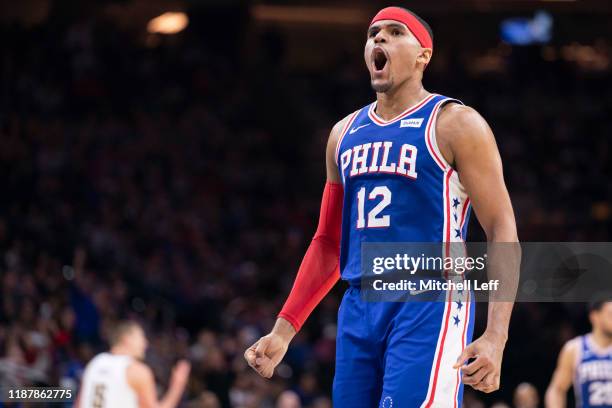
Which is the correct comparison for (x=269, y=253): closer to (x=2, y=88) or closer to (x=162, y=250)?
(x=162, y=250)

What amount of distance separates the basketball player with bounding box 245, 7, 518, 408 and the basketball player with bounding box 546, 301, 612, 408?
14.8 feet

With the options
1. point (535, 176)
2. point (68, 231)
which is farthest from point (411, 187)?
point (535, 176)

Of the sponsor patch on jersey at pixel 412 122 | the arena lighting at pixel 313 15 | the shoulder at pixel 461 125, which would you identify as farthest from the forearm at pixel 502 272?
the arena lighting at pixel 313 15

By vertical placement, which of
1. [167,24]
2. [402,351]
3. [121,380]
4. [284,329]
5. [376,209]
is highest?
[167,24]

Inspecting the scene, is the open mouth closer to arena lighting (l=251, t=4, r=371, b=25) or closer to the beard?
the beard

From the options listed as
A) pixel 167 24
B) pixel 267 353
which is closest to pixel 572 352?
pixel 267 353

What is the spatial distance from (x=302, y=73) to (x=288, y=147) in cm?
284

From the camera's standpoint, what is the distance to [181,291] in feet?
53.3

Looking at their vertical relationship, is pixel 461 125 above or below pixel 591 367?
below

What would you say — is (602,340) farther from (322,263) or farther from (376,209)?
(376,209)

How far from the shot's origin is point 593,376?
876 cm

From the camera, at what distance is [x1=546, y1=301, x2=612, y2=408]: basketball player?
8695mm

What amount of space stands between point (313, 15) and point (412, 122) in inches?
844

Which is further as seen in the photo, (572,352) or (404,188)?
(572,352)
